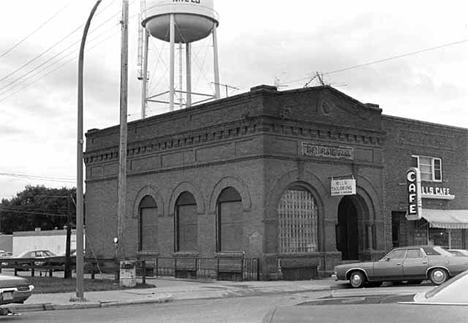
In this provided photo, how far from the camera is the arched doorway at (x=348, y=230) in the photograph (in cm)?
3206

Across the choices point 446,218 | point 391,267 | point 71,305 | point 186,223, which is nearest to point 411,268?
point 391,267

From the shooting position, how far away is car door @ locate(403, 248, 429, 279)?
2277cm

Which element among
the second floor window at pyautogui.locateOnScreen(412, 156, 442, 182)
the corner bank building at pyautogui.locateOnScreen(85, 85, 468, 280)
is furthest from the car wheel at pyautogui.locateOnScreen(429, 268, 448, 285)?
the second floor window at pyautogui.locateOnScreen(412, 156, 442, 182)

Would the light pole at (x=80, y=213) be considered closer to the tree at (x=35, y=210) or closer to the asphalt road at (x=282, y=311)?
the asphalt road at (x=282, y=311)

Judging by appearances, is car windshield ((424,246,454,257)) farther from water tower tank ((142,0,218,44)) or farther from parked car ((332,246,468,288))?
water tower tank ((142,0,218,44))

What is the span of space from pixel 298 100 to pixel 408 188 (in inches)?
282

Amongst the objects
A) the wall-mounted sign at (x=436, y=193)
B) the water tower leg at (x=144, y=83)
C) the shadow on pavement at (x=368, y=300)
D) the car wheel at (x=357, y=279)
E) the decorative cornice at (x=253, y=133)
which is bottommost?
the car wheel at (x=357, y=279)

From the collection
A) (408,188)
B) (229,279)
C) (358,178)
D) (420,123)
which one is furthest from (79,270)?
(420,123)

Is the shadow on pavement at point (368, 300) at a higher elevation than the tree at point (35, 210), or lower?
lower

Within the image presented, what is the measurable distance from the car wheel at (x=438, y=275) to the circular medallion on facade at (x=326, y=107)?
9896 mm

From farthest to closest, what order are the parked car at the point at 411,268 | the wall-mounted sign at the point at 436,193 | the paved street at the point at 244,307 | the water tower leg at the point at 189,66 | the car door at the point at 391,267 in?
the water tower leg at the point at 189,66
the wall-mounted sign at the point at 436,193
the car door at the point at 391,267
the parked car at the point at 411,268
the paved street at the point at 244,307

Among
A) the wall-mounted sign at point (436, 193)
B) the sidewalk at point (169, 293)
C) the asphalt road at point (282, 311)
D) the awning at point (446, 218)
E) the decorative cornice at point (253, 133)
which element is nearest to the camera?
the asphalt road at point (282, 311)

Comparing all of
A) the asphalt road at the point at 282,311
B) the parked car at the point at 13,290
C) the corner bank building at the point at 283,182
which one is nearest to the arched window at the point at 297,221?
the corner bank building at the point at 283,182

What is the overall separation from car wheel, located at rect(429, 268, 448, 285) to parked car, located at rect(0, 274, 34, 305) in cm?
1310
